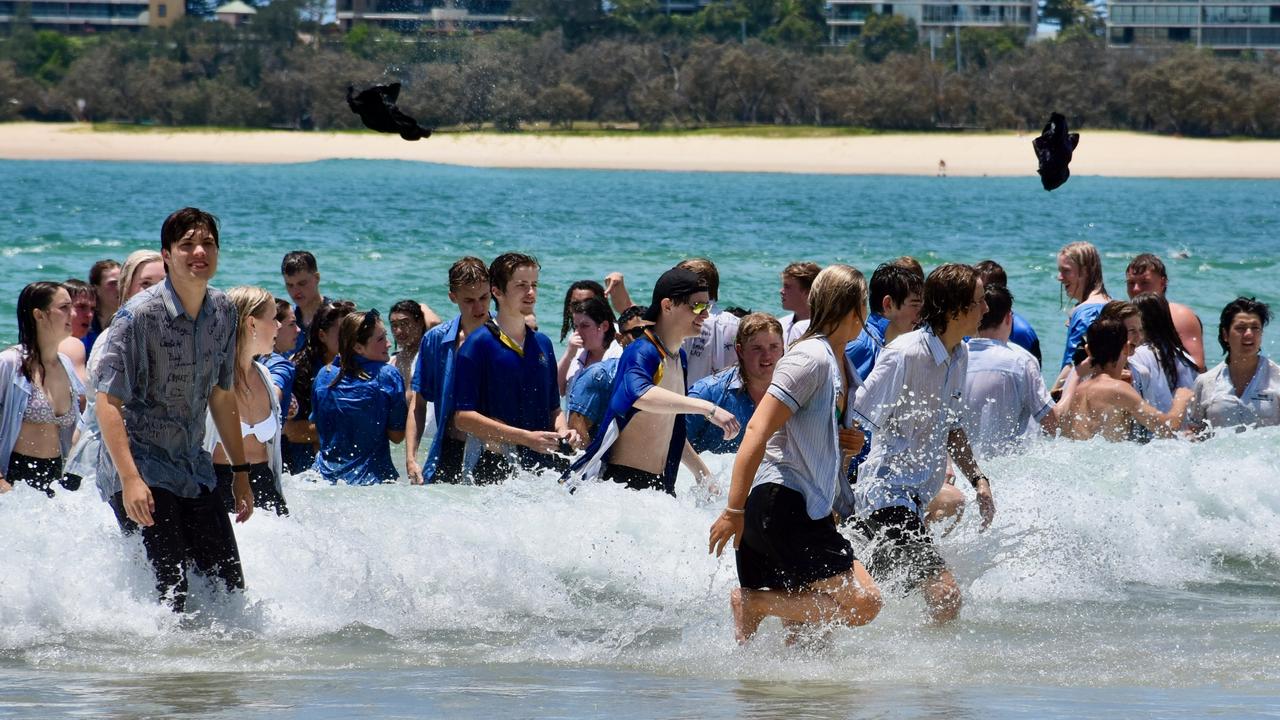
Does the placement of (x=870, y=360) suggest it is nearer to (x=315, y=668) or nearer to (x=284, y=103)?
(x=315, y=668)

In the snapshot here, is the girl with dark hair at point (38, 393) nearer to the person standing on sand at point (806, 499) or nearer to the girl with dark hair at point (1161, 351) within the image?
the person standing on sand at point (806, 499)

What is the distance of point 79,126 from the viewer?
329 feet

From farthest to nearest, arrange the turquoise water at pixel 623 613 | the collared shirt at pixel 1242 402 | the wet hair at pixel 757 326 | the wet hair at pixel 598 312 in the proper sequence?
the collared shirt at pixel 1242 402 → the wet hair at pixel 598 312 → the wet hair at pixel 757 326 → the turquoise water at pixel 623 613

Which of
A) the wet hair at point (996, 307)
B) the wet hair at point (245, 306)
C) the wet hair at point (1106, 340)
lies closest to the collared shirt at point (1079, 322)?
the wet hair at point (1106, 340)

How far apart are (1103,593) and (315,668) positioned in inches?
149

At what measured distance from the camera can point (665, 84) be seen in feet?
305

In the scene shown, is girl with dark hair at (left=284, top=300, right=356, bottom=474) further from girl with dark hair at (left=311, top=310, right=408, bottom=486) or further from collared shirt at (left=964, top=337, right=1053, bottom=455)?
collared shirt at (left=964, top=337, right=1053, bottom=455)

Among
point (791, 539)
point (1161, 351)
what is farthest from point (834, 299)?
point (1161, 351)

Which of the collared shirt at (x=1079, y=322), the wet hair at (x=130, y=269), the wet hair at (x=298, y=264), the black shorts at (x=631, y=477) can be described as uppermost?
the wet hair at (x=130, y=269)

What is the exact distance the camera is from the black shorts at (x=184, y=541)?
5.45 meters

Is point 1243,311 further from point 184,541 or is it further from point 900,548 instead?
point 184,541

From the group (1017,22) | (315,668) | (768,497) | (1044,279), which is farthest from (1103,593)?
(1017,22)

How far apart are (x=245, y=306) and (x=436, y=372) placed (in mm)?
2039

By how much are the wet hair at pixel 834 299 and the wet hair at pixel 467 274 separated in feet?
8.83
